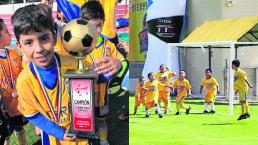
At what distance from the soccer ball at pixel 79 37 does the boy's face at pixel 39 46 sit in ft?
0.32

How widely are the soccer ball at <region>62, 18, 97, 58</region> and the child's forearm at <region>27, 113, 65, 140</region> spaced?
→ 1.51 ft

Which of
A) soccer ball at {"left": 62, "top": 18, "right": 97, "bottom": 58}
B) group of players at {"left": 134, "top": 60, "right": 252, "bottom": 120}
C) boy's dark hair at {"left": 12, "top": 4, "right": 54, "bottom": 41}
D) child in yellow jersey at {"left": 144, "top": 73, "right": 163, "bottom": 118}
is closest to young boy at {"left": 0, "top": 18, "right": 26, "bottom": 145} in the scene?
boy's dark hair at {"left": 12, "top": 4, "right": 54, "bottom": 41}

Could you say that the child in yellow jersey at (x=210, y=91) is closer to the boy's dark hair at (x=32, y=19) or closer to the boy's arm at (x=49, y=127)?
the boy's arm at (x=49, y=127)

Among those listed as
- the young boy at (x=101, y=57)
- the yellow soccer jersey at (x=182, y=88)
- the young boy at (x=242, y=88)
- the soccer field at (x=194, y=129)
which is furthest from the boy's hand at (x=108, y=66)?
the yellow soccer jersey at (x=182, y=88)

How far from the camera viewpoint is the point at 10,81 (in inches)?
133

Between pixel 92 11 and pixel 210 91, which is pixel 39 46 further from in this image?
pixel 210 91

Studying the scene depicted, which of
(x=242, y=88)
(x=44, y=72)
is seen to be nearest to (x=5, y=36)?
(x=44, y=72)

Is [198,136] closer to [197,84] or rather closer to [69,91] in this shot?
[69,91]

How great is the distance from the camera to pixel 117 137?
344cm

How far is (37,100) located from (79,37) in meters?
0.50

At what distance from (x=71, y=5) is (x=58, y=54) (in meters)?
0.33

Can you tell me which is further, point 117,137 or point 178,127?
point 178,127

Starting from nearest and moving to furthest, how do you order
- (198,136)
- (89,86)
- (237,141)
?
(89,86)
(237,141)
(198,136)

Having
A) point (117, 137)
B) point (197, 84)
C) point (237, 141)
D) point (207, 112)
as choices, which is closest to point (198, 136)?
point (237, 141)
